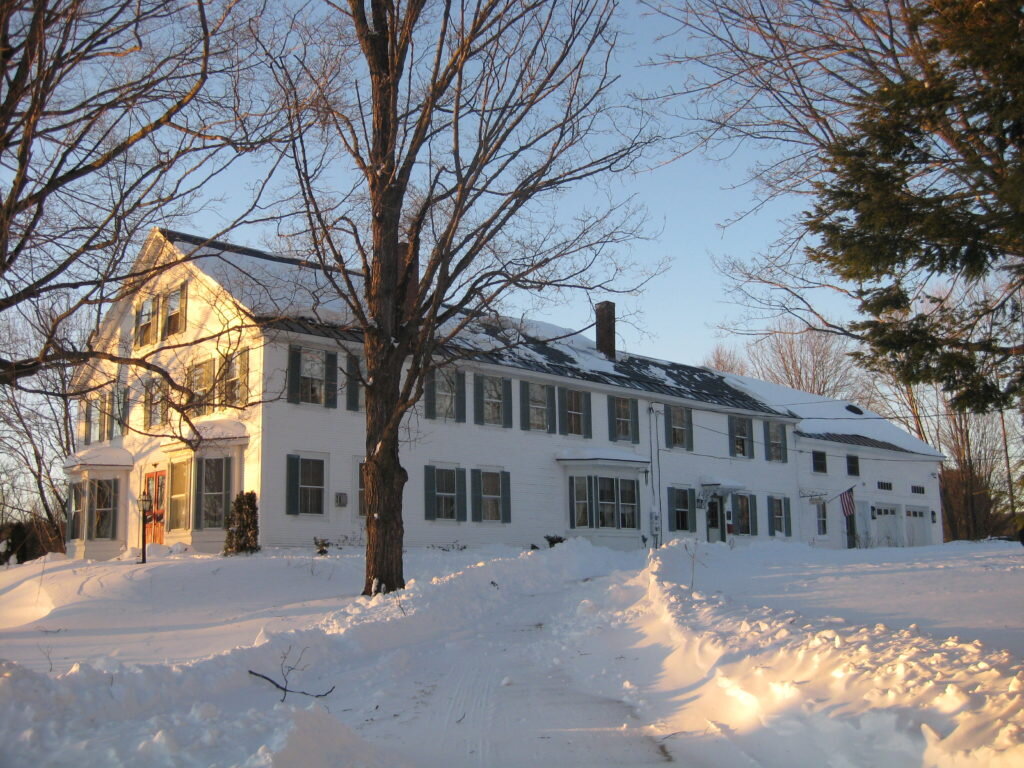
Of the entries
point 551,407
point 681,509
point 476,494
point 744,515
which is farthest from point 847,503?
point 476,494

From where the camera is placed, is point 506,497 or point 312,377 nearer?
point 312,377

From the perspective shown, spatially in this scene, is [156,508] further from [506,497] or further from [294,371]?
[506,497]

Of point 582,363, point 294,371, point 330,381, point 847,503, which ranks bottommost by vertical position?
point 847,503

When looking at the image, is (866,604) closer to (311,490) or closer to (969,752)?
(969,752)

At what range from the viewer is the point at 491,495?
82.6 feet

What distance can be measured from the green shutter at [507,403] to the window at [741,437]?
10440mm

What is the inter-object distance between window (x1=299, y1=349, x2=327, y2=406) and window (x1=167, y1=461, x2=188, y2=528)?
12.6 ft

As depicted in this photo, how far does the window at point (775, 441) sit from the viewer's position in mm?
34438

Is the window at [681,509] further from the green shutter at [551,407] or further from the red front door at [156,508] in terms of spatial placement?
the red front door at [156,508]

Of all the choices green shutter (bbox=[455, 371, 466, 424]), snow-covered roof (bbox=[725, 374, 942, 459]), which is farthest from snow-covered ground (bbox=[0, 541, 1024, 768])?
snow-covered roof (bbox=[725, 374, 942, 459])

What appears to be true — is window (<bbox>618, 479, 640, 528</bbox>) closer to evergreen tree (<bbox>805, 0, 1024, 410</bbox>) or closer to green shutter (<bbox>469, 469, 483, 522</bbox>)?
green shutter (<bbox>469, 469, 483, 522</bbox>)

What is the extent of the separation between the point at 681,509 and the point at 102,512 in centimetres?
1769

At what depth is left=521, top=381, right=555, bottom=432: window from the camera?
87.0 feet

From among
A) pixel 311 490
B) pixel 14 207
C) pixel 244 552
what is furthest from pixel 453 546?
pixel 14 207
